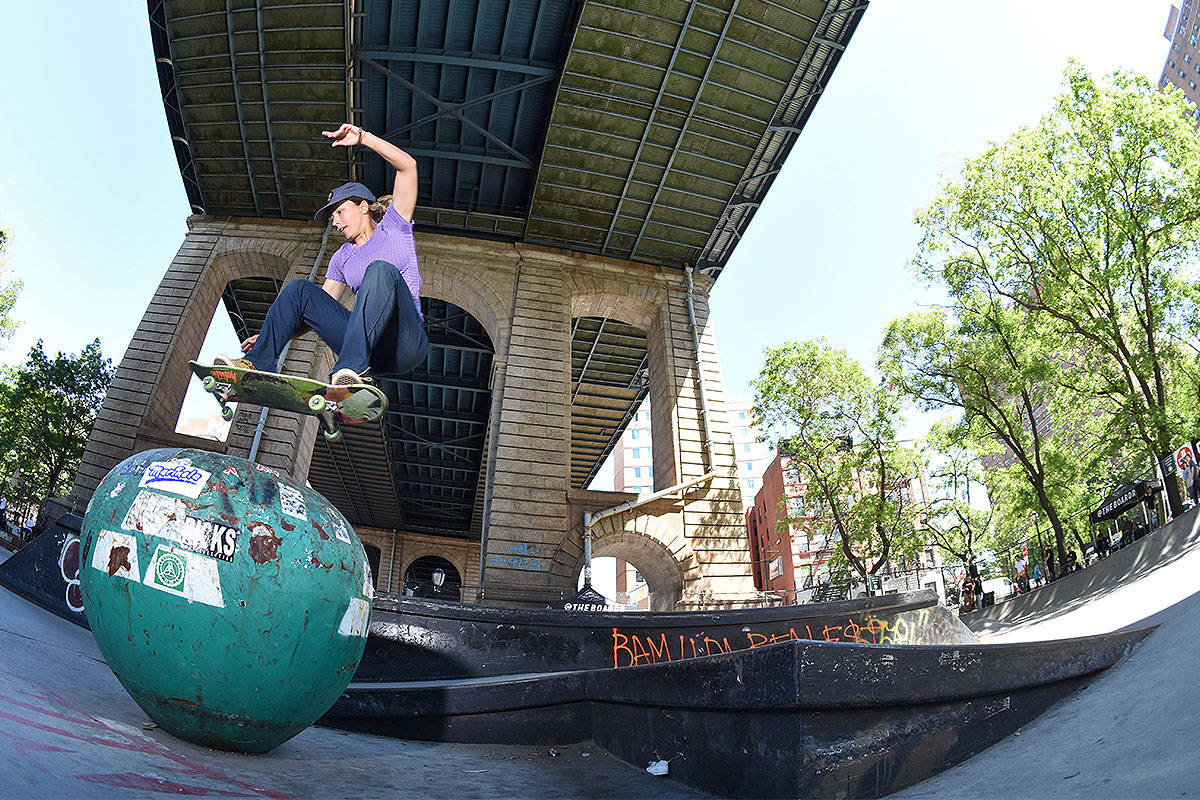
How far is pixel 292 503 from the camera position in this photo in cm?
353

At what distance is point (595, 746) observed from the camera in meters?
4.41

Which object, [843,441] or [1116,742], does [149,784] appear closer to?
[1116,742]

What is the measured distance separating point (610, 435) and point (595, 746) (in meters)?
33.1

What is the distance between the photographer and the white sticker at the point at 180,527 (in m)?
3.19

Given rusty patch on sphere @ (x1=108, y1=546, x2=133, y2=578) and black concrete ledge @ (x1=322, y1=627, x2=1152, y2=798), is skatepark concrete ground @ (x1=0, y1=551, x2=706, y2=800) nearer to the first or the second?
black concrete ledge @ (x1=322, y1=627, x2=1152, y2=798)

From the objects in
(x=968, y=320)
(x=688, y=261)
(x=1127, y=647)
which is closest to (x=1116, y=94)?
(x=968, y=320)

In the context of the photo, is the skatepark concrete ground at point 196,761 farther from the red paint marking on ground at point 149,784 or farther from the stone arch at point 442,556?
the stone arch at point 442,556

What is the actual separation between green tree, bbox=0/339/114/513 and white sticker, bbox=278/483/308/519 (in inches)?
1150

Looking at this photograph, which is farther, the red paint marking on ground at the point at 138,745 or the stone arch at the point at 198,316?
the stone arch at the point at 198,316

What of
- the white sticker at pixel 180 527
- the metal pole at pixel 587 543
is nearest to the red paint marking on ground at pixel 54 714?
the white sticker at pixel 180 527

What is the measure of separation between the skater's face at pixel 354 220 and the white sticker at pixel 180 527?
106 inches

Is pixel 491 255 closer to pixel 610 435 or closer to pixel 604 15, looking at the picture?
pixel 604 15

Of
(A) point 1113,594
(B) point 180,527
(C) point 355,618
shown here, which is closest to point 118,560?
(B) point 180,527

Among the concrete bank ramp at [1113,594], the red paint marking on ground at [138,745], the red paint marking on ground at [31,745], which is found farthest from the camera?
the concrete bank ramp at [1113,594]
